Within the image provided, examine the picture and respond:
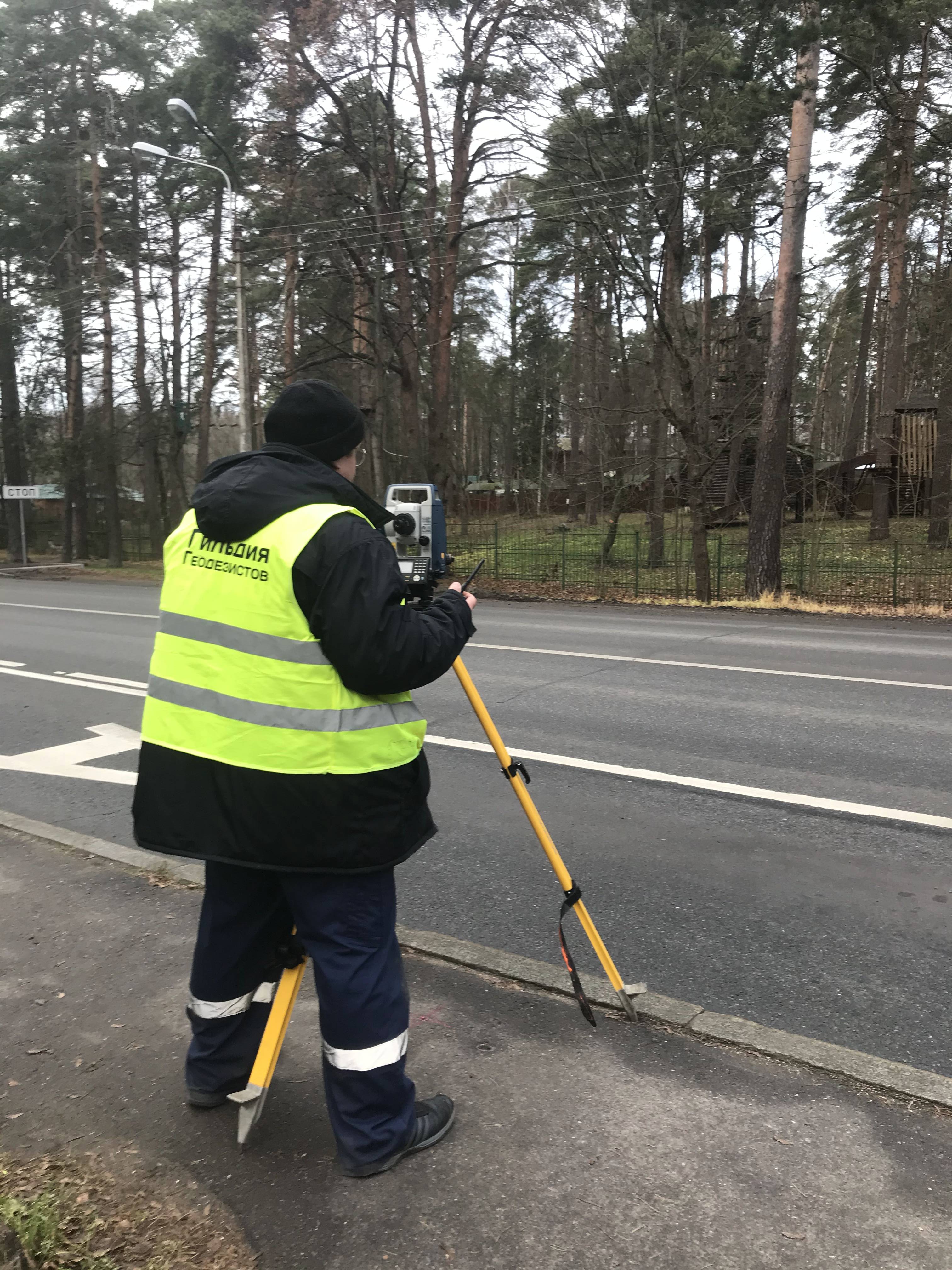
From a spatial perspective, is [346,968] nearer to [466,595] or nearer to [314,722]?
[314,722]

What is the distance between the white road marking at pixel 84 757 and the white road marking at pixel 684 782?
0.03 feet

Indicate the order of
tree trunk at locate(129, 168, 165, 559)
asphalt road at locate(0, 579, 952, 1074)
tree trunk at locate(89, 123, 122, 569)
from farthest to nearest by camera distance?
tree trunk at locate(129, 168, 165, 559) < tree trunk at locate(89, 123, 122, 569) < asphalt road at locate(0, 579, 952, 1074)

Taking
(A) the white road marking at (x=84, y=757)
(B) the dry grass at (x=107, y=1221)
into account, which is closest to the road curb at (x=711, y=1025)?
(B) the dry grass at (x=107, y=1221)

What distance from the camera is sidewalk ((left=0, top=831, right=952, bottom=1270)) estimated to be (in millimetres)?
2109

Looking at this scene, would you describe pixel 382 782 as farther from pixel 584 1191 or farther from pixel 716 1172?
pixel 716 1172

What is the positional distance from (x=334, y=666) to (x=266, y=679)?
17cm

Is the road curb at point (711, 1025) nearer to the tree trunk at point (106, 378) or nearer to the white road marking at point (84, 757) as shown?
the white road marking at point (84, 757)

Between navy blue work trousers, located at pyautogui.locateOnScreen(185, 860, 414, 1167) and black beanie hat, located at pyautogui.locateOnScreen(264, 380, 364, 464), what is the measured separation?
104 cm

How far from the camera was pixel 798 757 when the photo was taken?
5.99m

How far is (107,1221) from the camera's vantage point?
6.93ft

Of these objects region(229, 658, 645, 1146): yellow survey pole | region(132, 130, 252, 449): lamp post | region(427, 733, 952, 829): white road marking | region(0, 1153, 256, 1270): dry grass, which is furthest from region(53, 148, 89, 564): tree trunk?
region(0, 1153, 256, 1270): dry grass

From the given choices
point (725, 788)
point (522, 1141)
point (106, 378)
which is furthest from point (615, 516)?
point (522, 1141)

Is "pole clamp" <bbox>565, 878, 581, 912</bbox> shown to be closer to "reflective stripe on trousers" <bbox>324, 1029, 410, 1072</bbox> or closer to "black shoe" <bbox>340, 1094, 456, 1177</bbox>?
"black shoe" <bbox>340, 1094, 456, 1177</bbox>

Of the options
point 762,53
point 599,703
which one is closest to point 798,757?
point 599,703
